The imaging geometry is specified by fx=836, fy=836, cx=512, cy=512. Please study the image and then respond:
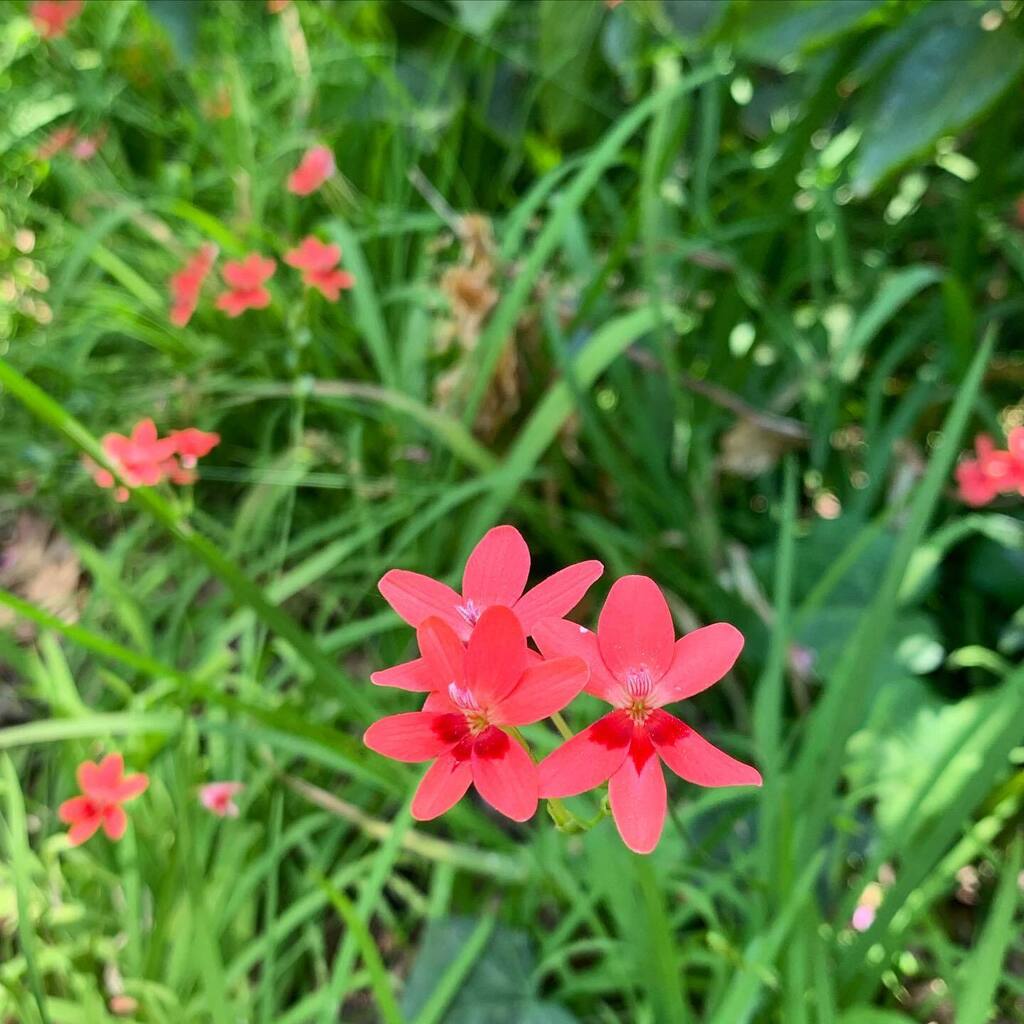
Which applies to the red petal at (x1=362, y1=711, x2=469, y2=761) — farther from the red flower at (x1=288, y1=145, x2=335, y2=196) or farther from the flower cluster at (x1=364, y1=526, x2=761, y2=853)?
the red flower at (x1=288, y1=145, x2=335, y2=196)

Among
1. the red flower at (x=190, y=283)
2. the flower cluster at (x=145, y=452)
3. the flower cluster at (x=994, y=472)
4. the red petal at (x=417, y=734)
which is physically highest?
the red petal at (x=417, y=734)

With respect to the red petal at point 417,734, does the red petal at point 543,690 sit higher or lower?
higher

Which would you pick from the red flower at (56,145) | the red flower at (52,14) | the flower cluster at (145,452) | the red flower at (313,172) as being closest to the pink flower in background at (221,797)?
the flower cluster at (145,452)

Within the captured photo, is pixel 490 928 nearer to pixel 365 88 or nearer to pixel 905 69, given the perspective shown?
pixel 905 69

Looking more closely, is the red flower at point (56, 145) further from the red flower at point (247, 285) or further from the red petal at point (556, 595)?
the red petal at point (556, 595)

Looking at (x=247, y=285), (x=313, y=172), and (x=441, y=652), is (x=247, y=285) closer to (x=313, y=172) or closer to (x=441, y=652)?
(x=313, y=172)

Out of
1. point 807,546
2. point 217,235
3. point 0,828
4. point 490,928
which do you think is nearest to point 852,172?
point 807,546

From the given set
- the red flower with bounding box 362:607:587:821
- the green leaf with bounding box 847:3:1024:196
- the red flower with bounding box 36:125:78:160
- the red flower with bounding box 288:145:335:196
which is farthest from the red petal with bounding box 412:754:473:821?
the red flower with bounding box 36:125:78:160
